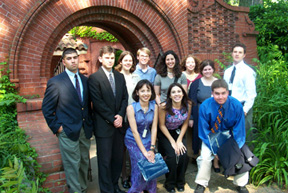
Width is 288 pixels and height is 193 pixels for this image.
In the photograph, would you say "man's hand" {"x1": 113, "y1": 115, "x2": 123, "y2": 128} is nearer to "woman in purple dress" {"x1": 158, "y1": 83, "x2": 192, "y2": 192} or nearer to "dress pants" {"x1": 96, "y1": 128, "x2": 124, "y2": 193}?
"dress pants" {"x1": 96, "y1": 128, "x2": 124, "y2": 193}

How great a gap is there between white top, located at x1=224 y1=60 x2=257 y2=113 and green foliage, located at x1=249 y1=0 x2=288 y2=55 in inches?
209

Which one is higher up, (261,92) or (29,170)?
(261,92)

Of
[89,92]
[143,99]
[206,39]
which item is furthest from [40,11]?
[206,39]

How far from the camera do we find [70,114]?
2869 mm

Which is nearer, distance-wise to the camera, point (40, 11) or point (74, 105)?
point (74, 105)

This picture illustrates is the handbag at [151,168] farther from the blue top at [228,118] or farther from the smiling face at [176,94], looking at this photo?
the smiling face at [176,94]

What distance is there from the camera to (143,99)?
3.24m

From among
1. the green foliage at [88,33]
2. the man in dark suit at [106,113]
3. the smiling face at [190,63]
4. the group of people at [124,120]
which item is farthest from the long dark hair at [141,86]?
the green foliage at [88,33]

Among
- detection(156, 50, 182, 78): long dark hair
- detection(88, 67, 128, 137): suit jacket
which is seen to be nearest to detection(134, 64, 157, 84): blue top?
detection(156, 50, 182, 78): long dark hair

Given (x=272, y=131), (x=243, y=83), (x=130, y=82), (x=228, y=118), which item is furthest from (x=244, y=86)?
(x=130, y=82)

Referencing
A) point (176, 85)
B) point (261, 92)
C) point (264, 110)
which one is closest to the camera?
point (176, 85)

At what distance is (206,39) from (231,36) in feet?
3.12

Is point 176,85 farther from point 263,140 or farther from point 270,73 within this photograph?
point 270,73

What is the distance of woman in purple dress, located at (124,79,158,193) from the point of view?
3154 millimetres
